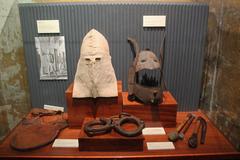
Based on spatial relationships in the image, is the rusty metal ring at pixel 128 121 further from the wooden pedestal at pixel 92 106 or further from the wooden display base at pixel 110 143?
the wooden pedestal at pixel 92 106

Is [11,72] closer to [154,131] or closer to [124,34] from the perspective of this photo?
[124,34]

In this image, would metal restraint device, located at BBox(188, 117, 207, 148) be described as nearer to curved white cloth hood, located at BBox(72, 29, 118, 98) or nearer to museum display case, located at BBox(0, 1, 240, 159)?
museum display case, located at BBox(0, 1, 240, 159)

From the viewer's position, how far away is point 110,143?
1157 millimetres

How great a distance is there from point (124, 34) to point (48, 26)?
20.0 inches

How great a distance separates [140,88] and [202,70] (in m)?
0.56

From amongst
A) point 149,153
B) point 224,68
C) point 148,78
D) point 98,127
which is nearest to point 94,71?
point 98,127

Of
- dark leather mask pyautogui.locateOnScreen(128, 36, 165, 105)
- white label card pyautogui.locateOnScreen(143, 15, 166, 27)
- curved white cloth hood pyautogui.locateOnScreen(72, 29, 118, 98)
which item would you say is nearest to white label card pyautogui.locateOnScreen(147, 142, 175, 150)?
dark leather mask pyautogui.locateOnScreen(128, 36, 165, 105)

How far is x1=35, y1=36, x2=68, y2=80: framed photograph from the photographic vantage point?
4.90 feet

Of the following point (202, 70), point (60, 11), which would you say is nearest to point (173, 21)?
point (202, 70)

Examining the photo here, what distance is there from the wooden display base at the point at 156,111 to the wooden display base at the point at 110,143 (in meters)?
0.24

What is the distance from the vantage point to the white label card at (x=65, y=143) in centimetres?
122

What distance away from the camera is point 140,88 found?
134 cm

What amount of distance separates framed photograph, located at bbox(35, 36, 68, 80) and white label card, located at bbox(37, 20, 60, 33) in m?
0.05

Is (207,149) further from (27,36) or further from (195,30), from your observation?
(27,36)
